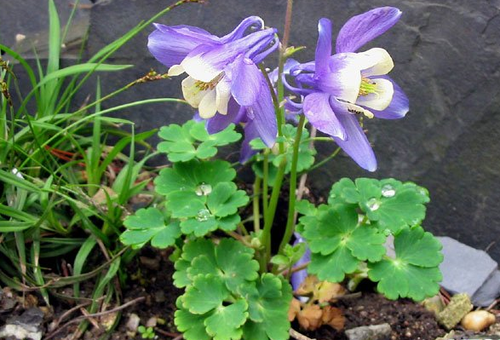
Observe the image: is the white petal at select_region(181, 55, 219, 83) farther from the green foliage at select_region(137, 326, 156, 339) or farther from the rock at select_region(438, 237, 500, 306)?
the rock at select_region(438, 237, 500, 306)

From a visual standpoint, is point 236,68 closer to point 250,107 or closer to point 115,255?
point 250,107

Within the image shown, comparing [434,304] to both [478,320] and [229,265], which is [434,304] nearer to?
[478,320]

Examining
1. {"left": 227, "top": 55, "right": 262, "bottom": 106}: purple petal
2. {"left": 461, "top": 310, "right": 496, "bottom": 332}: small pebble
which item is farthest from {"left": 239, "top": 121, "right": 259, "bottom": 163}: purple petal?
{"left": 461, "top": 310, "right": 496, "bottom": 332}: small pebble

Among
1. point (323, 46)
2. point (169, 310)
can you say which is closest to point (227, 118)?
point (323, 46)

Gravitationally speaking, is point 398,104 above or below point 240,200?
above

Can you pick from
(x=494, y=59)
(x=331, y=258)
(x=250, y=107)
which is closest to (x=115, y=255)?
(x=331, y=258)

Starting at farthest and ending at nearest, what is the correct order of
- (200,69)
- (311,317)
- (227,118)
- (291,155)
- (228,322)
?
1. (291,155)
2. (311,317)
3. (228,322)
4. (227,118)
5. (200,69)

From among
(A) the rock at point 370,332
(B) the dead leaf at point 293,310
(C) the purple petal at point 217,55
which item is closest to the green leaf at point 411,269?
(A) the rock at point 370,332
